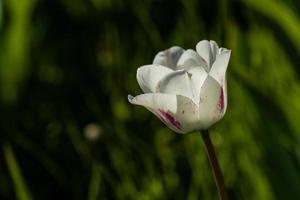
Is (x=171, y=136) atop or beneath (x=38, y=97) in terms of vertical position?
beneath

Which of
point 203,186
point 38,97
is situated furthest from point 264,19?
point 38,97

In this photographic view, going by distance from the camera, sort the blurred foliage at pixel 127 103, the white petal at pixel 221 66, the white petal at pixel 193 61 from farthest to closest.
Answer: the blurred foliage at pixel 127 103 < the white petal at pixel 193 61 < the white petal at pixel 221 66

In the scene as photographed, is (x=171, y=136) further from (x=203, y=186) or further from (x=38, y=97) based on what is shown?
(x=38, y=97)

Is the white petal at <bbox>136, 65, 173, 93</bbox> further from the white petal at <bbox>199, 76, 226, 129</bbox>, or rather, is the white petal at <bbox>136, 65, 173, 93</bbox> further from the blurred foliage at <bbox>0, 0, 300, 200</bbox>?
the blurred foliage at <bbox>0, 0, 300, 200</bbox>

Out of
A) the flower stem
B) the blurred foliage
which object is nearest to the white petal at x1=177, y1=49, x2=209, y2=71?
the flower stem

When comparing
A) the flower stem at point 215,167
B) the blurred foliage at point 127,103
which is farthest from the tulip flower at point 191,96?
the blurred foliage at point 127,103

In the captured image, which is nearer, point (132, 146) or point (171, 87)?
point (171, 87)

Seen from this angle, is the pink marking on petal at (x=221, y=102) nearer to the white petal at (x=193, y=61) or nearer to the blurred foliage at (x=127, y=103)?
the white petal at (x=193, y=61)
